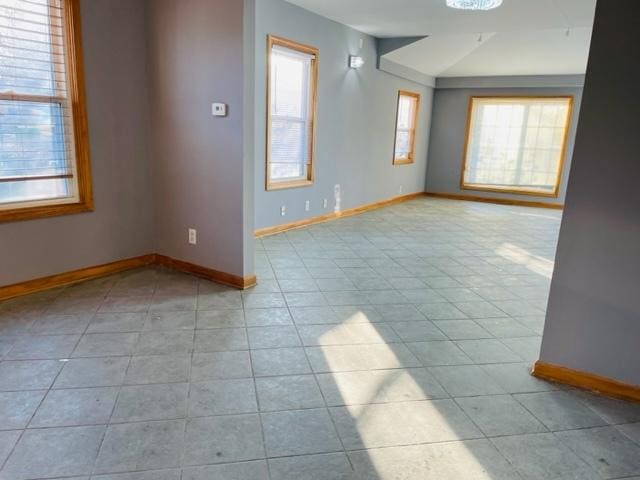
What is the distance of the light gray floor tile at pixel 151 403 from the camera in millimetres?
1972

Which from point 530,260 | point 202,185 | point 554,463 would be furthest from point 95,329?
point 530,260

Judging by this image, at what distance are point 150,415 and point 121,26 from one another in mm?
2907

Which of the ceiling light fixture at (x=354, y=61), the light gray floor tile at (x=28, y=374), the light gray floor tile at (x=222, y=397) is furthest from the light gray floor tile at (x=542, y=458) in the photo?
the ceiling light fixture at (x=354, y=61)

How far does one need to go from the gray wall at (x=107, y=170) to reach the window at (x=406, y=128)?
513 cm

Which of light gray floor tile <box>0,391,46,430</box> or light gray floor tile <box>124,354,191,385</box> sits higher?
light gray floor tile <box>124,354,191,385</box>

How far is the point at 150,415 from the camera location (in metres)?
1.98

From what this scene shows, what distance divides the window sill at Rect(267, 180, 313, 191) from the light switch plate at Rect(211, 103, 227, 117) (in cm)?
181

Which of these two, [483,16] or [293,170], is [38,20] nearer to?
[293,170]

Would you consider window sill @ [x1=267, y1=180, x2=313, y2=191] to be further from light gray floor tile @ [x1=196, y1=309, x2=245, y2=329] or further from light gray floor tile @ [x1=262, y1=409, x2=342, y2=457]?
light gray floor tile @ [x1=262, y1=409, x2=342, y2=457]

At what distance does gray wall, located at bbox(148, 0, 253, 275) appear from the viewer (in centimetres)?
327

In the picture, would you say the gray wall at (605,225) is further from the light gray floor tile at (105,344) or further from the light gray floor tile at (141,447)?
the light gray floor tile at (105,344)

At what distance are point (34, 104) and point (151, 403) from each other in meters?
2.31

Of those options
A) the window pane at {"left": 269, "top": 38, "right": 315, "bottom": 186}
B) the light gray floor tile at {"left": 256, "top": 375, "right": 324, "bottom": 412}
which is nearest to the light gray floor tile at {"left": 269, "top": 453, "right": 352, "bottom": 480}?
the light gray floor tile at {"left": 256, "top": 375, "right": 324, "bottom": 412}

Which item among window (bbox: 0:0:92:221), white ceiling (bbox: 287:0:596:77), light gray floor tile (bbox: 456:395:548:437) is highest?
white ceiling (bbox: 287:0:596:77)
